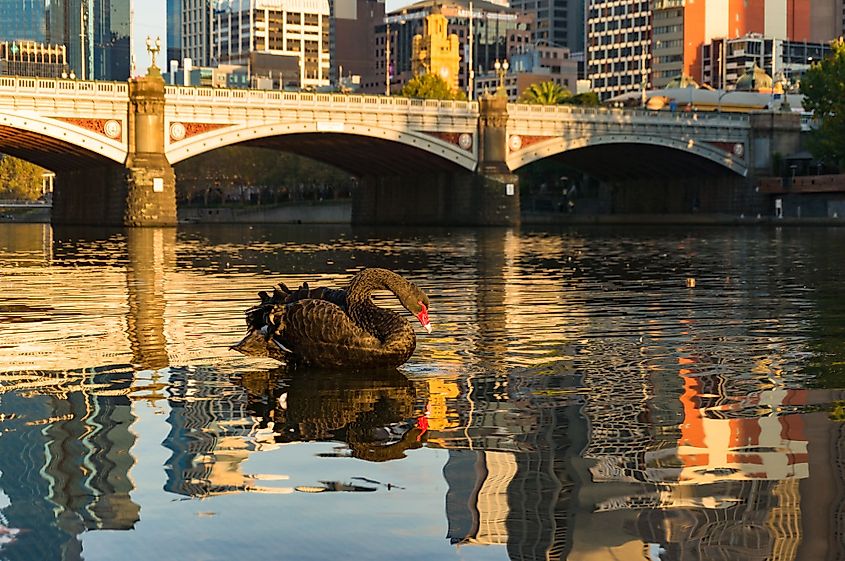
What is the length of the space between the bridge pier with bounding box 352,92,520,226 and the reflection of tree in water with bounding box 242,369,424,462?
288ft

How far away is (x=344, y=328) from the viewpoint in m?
14.3

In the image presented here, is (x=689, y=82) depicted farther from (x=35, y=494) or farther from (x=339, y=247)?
(x=35, y=494)

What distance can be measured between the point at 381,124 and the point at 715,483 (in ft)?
290

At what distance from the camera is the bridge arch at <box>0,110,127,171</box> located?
83000mm

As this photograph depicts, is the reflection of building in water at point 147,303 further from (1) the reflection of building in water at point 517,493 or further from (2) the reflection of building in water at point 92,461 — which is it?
(1) the reflection of building in water at point 517,493

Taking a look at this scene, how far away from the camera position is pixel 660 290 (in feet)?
97.4

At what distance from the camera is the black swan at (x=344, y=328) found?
1427cm

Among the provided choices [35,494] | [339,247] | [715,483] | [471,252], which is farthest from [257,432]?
[339,247]

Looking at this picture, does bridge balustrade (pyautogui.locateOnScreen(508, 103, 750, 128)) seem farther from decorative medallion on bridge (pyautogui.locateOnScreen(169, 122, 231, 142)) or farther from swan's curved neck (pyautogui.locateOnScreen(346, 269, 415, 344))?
swan's curved neck (pyautogui.locateOnScreen(346, 269, 415, 344))

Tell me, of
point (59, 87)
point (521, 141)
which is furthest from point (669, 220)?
point (59, 87)

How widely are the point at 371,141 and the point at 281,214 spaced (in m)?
43.9

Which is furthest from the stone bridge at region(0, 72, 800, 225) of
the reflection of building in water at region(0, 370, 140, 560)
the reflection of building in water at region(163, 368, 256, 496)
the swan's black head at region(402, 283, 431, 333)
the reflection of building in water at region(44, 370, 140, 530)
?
the reflection of building in water at region(44, 370, 140, 530)

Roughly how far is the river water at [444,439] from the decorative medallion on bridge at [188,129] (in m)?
67.3

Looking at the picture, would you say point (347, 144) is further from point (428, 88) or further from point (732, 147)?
point (428, 88)
